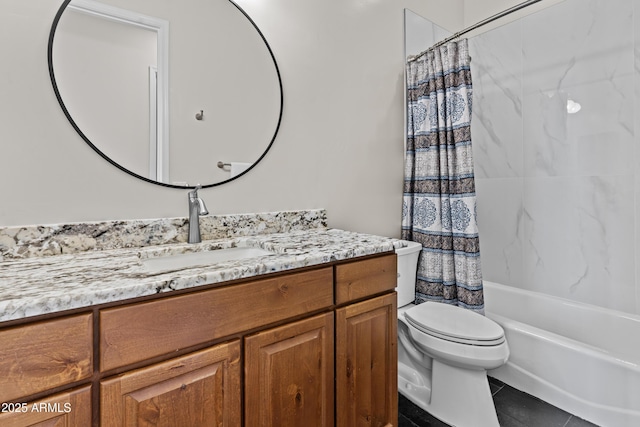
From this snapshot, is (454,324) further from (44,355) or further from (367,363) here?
(44,355)

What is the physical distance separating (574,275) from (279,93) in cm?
206

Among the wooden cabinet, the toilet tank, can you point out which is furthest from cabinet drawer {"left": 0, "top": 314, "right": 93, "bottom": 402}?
the toilet tank

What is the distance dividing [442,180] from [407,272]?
57cm

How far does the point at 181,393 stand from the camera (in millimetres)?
719

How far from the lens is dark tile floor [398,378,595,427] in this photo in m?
1.46

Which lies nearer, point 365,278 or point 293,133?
point 365,278

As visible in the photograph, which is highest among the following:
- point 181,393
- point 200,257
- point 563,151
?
point 563,151

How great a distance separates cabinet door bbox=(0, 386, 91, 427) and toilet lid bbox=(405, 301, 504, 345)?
132 cm

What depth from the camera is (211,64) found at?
131cm

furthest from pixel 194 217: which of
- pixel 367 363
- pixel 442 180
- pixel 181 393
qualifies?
pixel 442 180

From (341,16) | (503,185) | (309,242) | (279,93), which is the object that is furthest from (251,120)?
(503,185)

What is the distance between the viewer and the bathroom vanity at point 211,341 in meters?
0.59

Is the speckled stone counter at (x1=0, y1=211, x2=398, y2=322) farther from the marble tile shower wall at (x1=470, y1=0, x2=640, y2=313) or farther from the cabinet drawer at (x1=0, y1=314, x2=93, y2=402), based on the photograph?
the marble tile shower wall at (x1=470, y1=0, x2=640, y2=313)

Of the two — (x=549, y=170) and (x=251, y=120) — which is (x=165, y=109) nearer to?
(x=251, y=120)
